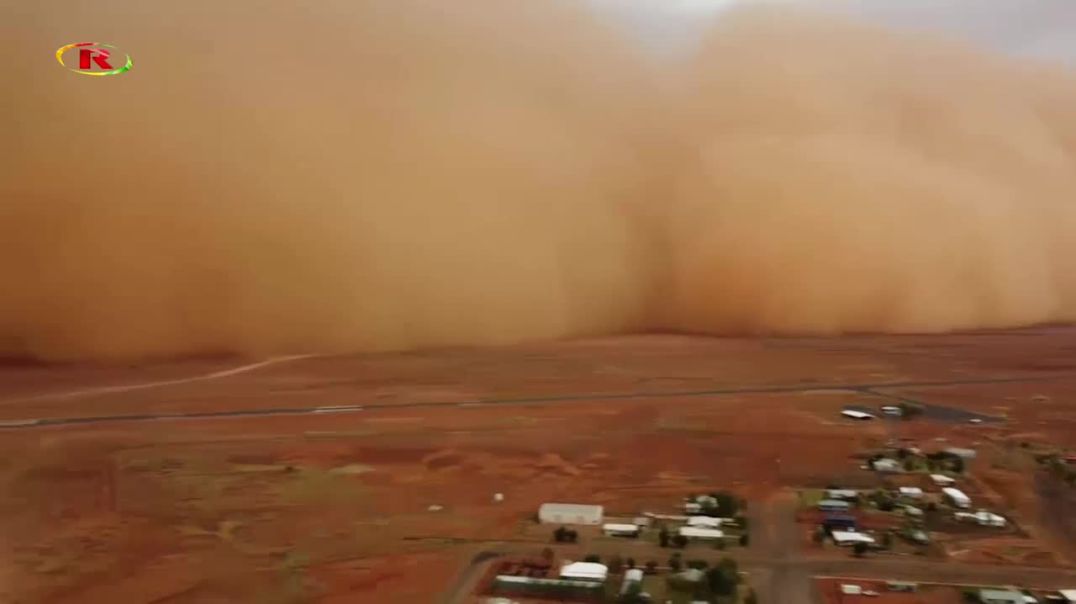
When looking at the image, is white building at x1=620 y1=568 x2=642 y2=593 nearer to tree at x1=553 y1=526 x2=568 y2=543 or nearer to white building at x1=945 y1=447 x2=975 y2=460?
tree at x1=553 y1=526 x2=568 y2=543

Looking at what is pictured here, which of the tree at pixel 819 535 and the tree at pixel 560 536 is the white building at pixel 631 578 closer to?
the tree at pixel 560 536

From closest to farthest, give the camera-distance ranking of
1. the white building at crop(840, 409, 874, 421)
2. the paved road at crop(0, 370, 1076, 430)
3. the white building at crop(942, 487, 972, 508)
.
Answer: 1. the white building at crop(942, 487, 972, 508)
2. the white building at crop(840, 409, 874, 421)
3. the paved road at crop(0, 370, 1076, 430)

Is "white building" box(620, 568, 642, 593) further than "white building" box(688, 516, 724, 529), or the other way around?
"white building" box(688, 516, 724, 529)

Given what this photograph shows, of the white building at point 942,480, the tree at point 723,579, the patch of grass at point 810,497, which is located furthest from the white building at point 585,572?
the white building at point 942,480

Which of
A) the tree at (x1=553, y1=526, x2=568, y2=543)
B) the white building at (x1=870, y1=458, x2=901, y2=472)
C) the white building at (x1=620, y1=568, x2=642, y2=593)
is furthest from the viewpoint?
the white building at (x1=870, y1=458, x2=901, y2=472)

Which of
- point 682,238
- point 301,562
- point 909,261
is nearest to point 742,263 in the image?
point 682,238

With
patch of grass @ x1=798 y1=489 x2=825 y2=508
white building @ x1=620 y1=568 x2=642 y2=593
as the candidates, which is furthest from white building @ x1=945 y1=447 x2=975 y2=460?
white building @ x1=620 y1=568 x2=642 y2=593
